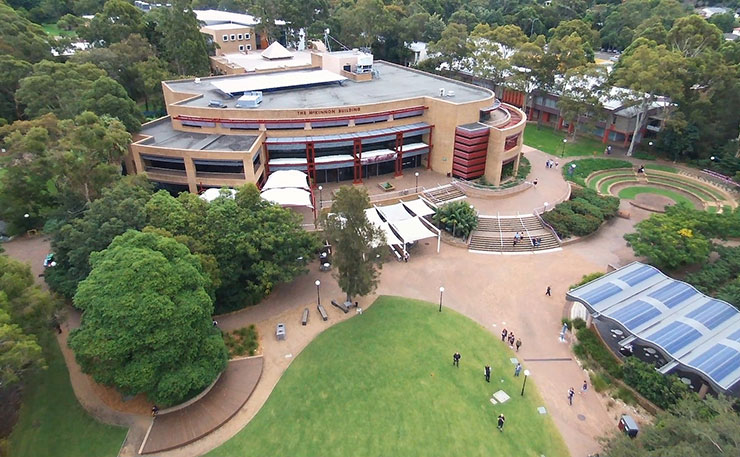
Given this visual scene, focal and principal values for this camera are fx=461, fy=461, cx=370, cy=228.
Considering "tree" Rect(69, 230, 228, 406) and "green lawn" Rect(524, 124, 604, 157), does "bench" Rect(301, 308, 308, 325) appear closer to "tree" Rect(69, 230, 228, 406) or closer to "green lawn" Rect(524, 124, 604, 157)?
"tree" Rect(69, 230, 228, 406)

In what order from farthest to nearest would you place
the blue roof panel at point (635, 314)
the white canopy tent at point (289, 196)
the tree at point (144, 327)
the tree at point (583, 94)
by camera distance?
the tree at point (583, 94) < the white canopy tent at point (289, 196) < the blue roof panel at point (635, 314) < the tree at point (144, 327)

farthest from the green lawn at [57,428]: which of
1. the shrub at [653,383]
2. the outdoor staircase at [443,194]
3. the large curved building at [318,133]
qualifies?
the outdoor staircase at [443,194]

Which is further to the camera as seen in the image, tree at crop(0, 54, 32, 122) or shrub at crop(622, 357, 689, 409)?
tree at crop(0, 54, 32, 122)

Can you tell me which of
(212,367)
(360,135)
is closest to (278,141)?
(360,135)

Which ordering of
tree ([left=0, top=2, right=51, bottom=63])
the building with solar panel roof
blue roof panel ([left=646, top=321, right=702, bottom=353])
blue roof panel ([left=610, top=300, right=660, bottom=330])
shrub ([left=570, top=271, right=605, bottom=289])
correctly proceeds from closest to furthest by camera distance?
the building with solar panel roof → blue roof panel ([left=646, top=321, right=702, bottom=353]) → blue roof panel ([left=610, top=300, right=660, bottom=330]) → shrub ([left=570, top=271, right=605, bottom=289]) → tree ([left=0, top=2, right=51, bottom=63])

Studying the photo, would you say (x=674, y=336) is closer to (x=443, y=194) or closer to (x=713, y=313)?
(x=713, y=313)

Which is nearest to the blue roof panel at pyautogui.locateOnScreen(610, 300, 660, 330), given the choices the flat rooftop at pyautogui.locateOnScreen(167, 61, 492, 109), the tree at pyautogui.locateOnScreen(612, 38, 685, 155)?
the flat rooftop at pyautogui.locateOnScreen(167, 61, 492, 109)

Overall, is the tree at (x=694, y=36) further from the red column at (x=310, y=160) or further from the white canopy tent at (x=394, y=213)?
the red column at (x=310, y=160)
